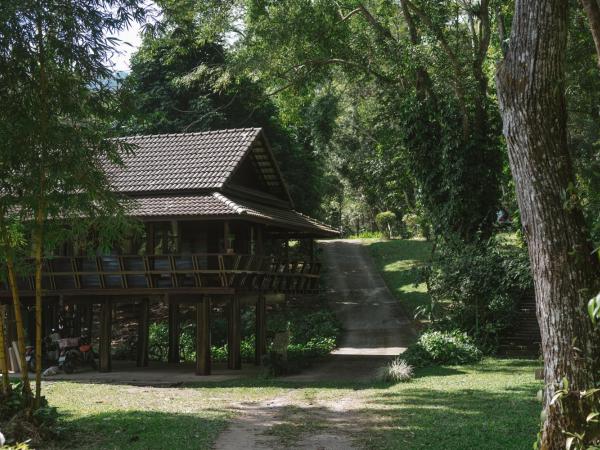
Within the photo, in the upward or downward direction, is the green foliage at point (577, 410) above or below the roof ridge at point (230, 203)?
below

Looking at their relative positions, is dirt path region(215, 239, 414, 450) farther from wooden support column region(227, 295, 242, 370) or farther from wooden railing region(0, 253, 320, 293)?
wooden railing region(0, 253, 320, 293)

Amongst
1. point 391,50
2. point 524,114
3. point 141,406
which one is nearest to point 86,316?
point 141,406

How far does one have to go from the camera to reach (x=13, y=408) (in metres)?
11.1

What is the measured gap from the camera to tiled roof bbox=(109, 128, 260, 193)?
2219 cm

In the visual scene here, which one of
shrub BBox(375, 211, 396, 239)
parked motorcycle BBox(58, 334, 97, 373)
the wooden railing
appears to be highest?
shrub BBox(375, 211, 396, 239)

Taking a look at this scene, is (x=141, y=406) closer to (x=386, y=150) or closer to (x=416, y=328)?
(x=416, y=328)

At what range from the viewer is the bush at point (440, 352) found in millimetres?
20531

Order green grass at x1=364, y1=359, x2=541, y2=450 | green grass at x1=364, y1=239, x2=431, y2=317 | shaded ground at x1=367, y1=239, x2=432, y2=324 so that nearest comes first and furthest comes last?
green grass at x1=364, y1=359, x2=541, y2=450, shaded ground at x1=367, y1=239, x2=432, y2=324, green grass at x1=364, y1=239, x2=431, y2=317

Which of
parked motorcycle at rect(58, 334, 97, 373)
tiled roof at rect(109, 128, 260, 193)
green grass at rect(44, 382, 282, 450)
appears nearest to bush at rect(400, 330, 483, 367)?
green grass at rect(44, 382, 282, 450)

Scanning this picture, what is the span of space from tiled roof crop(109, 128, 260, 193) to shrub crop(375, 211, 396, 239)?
26.8m

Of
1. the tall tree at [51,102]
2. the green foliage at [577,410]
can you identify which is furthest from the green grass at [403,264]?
the green foliage at [577,410]

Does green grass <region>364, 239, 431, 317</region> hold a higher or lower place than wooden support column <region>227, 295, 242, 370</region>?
higher

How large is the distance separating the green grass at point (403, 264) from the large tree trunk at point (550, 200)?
21567mm

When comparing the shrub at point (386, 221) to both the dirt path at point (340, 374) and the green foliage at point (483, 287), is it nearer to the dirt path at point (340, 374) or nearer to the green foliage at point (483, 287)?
the dirt path at point (340, 374)
